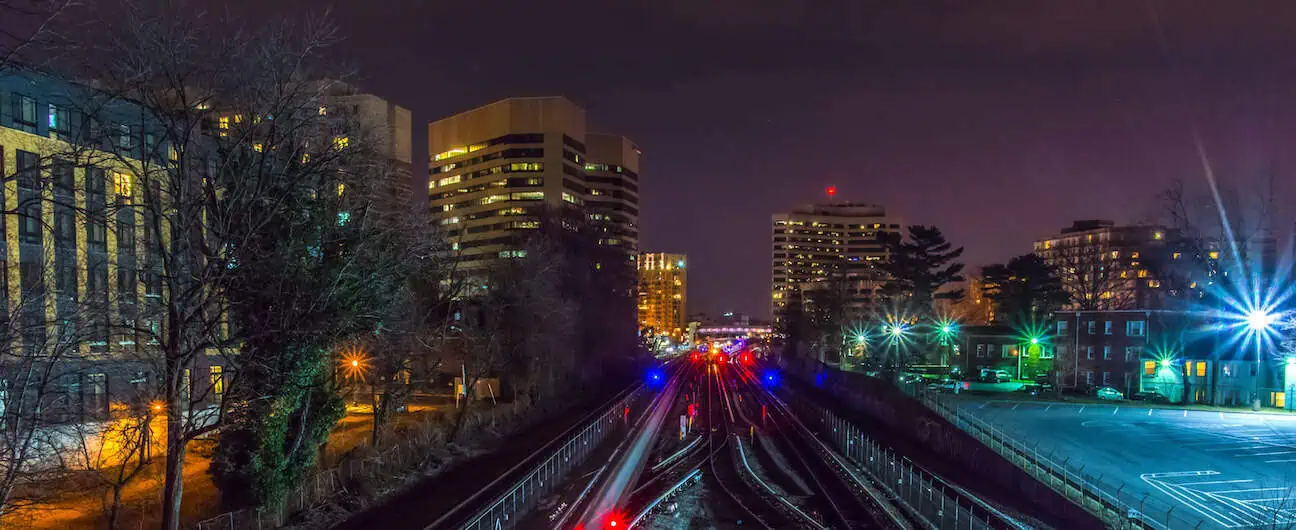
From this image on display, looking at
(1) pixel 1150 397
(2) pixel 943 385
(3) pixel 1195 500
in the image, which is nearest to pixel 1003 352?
(2) pixel 943 385

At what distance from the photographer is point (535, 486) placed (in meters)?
22.3

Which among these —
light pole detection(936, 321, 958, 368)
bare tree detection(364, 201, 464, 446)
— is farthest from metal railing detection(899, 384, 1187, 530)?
light pole detection(936, 321, 958, 368)

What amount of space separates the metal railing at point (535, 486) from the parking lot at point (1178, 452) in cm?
1707

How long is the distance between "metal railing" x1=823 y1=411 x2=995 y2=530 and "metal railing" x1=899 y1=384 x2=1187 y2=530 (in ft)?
8.56

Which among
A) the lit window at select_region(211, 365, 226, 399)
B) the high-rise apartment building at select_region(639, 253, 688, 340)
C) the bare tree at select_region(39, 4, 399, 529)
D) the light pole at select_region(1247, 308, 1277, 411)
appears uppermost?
the bare tree at select_region(39, 4, 399, 529)

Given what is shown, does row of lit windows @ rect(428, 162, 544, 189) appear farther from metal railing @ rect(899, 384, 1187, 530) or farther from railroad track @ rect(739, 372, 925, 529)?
metal railing @ rect(899, 384, 1187, 530)

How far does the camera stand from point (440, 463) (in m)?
25.2

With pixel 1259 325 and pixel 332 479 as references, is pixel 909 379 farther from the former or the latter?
pixel 332 479

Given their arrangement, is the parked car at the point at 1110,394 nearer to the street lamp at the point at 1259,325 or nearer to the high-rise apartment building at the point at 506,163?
the street lamp at the point at 1259,325

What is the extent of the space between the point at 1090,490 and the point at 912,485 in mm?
5273

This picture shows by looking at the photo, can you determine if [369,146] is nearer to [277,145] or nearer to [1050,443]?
[277,145]

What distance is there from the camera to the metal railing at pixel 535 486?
60.3ft

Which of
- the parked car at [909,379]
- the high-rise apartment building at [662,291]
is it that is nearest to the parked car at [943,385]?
the parked car at [909,379]

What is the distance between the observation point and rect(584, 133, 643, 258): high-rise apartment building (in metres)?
132
